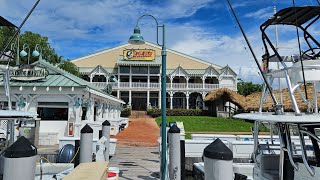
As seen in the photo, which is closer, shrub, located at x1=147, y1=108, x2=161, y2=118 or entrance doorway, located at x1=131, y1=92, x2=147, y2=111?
shrub, located at x1=147, y1=108, x2=161, y2=118

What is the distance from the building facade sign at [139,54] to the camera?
48.2 m

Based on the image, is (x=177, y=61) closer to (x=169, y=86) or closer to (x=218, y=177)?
(x=169, y=86)

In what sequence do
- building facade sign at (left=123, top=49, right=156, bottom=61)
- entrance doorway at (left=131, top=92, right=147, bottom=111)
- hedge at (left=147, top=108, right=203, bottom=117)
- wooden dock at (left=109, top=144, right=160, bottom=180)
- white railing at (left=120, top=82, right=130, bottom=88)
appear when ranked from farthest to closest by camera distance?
building facade sign at (left=123, top=49, right=156, bottom=61)
entrance doorway at (left=131, top=92, right=147, bottom=111)
white railing at (left=120, top=82, right=130, bottom=88)
hedge at (left=147, top=108, right=203, bottom=117)
wooden dock at (left=109, top=144, right=160, bottom=180)

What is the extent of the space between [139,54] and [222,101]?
676 inches

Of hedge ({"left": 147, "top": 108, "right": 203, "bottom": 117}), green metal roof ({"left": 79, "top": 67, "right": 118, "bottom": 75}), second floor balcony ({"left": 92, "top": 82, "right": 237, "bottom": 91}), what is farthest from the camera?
green metal roof ({"left": 79, "top": 67, "right": 118, "bottom": 75})

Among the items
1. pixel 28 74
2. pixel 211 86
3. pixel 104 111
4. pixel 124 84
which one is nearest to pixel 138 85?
pixel 124 84

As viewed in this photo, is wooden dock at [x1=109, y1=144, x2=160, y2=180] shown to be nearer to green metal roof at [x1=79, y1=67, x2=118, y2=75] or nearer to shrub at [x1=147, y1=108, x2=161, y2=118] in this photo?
shrub at [x1=147, y1=108, x2=161, y2=118]

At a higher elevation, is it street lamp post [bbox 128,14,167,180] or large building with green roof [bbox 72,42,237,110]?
large building with green roof [bbox 72,42,237,110]

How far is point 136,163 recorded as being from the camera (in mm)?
10812

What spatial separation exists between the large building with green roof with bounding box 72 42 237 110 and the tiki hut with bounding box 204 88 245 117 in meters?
3.56

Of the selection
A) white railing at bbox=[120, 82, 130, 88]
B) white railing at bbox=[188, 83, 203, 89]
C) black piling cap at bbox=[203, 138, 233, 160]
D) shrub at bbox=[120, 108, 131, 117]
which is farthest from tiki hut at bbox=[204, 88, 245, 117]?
black piling cap at bbox=[203, 138, 233, 160]

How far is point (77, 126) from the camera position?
1598 cm

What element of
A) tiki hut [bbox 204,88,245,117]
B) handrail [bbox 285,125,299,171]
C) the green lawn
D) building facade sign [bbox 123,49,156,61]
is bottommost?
the green lawn

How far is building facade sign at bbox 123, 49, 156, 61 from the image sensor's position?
158ft
